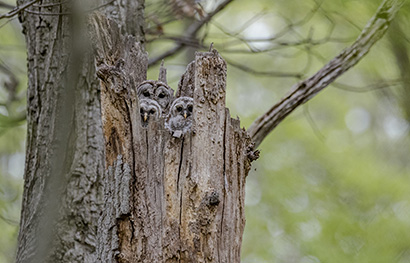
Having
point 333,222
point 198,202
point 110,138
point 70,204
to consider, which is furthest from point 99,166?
point 333,222

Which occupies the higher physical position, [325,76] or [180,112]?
[325,76]

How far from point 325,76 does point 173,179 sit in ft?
5.53

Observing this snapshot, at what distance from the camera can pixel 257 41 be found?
4449mm

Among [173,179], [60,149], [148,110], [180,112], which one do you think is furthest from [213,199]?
[60,149]

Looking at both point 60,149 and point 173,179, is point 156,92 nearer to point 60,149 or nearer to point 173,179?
point 60,149

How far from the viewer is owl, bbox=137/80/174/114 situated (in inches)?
154

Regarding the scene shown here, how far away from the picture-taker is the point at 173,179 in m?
2.59

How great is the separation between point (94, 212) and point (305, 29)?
5151mm

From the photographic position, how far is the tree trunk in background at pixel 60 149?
350cm

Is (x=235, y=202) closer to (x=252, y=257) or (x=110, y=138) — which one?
(x=110, y=138)

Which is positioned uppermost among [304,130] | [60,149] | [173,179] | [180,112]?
[304,130]

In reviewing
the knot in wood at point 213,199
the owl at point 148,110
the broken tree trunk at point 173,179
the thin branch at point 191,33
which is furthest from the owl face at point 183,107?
the thin branch at point 191,33

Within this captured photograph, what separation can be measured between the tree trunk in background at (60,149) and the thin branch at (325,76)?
117 centimetres

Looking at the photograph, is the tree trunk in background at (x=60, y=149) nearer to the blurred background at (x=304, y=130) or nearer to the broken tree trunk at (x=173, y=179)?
the blurred background at (x=304, y=130)
